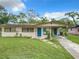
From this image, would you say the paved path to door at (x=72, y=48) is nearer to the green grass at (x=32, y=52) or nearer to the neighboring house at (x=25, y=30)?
the green grass at (x=32, y=52)

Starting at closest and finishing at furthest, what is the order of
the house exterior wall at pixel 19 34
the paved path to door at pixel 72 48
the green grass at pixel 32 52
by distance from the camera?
the green grass at pixel 32 52 < the paved path to door at pixel 72 48 < the house exterior wall at pixel 19 34

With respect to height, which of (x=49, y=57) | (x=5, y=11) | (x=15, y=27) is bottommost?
(x=49, y=57)

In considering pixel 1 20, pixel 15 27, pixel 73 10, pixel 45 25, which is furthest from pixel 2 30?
pixel 73 10

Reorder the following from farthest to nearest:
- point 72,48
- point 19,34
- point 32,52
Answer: point 19,34 < point 72,48 < point 32,52

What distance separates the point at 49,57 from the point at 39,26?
22.1 metres

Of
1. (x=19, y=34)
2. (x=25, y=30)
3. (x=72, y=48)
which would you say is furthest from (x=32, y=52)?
(x=25, y=30)

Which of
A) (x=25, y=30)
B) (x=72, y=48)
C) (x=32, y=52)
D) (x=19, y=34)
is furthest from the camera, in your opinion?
(x=25, y=30)

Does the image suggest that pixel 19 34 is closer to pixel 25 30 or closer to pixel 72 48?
pixel 25 30

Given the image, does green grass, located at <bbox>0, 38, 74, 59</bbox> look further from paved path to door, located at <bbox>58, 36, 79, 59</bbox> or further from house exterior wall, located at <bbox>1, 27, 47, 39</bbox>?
house exterior wall, located at <bbox>1, 27, 47, 39</bbox>

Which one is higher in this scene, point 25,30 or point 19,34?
point 25,30

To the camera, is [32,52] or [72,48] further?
[72,48]

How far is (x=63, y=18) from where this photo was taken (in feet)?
250

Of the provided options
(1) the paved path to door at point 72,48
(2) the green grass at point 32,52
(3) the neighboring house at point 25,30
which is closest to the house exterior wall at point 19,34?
(3) the neighboring house at point 25,30

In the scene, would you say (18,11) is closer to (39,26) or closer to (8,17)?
(8,17)
